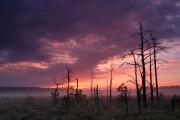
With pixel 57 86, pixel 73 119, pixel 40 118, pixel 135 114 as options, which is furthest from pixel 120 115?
pixel 57 86

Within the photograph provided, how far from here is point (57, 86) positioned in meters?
74.6

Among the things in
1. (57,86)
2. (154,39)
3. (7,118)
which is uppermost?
(154,39)

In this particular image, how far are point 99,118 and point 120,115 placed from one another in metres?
2.73

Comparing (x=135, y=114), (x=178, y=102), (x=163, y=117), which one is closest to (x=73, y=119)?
(x=135, y=114)

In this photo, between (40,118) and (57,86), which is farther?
(57,86)

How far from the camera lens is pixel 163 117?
120 ft

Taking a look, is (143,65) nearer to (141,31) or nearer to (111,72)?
(141,31)

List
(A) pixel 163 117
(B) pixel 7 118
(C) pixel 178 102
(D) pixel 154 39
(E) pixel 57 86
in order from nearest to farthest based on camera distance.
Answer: (A) pixel 163 117 → (B) pixel 7 118 → (D) pixel 154 39 → (C) pixel 178 102 → (E) pixel 57 86

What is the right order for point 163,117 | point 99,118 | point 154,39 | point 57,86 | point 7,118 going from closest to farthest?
point 163,117, point 99,118, point 7,118, point 154,39, point 57,86

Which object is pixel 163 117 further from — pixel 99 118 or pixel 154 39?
pixel 154 39

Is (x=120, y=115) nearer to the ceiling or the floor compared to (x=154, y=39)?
nearer to the floor

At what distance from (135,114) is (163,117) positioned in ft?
14.8

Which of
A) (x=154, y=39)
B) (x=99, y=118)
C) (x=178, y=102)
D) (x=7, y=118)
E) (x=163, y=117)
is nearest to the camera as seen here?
(x=163, y=117)

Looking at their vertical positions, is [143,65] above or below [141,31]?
below
